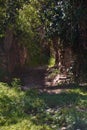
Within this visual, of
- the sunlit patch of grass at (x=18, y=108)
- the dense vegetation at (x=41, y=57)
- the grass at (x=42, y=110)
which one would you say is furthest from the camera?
the dense vegetation at (x=41, y=57)

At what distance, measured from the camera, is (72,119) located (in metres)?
5.72

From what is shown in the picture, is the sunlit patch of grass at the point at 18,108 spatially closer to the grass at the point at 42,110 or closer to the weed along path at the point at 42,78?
the grass at the point at 42,110

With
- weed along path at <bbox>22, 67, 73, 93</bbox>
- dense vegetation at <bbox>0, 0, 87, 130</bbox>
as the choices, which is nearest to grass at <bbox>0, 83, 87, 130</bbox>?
dense vegetation at <bbox>0, 0, 87, 130</bbox>

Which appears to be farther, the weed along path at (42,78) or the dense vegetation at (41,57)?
the weed along path at (42,78)

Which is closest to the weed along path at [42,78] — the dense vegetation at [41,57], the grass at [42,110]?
the dense vegetation at [41,57]

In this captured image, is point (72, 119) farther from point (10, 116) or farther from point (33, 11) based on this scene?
point (33, 11)

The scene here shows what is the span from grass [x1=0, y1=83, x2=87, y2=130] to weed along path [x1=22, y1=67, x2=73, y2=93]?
1.30 meters

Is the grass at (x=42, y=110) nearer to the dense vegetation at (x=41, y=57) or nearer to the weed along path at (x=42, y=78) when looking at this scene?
the dense vegetation at (x=41, y=57)

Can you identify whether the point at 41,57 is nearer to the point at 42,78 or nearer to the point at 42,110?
the point at 42,78

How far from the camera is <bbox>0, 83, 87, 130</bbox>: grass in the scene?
5.70 metres

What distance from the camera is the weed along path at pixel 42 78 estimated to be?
993cm

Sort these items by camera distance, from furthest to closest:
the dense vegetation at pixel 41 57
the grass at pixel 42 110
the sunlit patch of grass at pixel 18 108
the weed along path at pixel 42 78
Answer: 1. the weed along path at pixel 42 78
2. the dense vegetation at pixel 41 57
3. the sunlit patch of grass at pixel 18 108
4. the grass at pixel 42 110

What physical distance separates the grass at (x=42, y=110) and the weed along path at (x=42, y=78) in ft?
4.25

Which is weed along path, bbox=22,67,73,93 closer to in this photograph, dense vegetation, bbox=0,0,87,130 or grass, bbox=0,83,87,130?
dense vegetation, bbox=0,0,87,130
